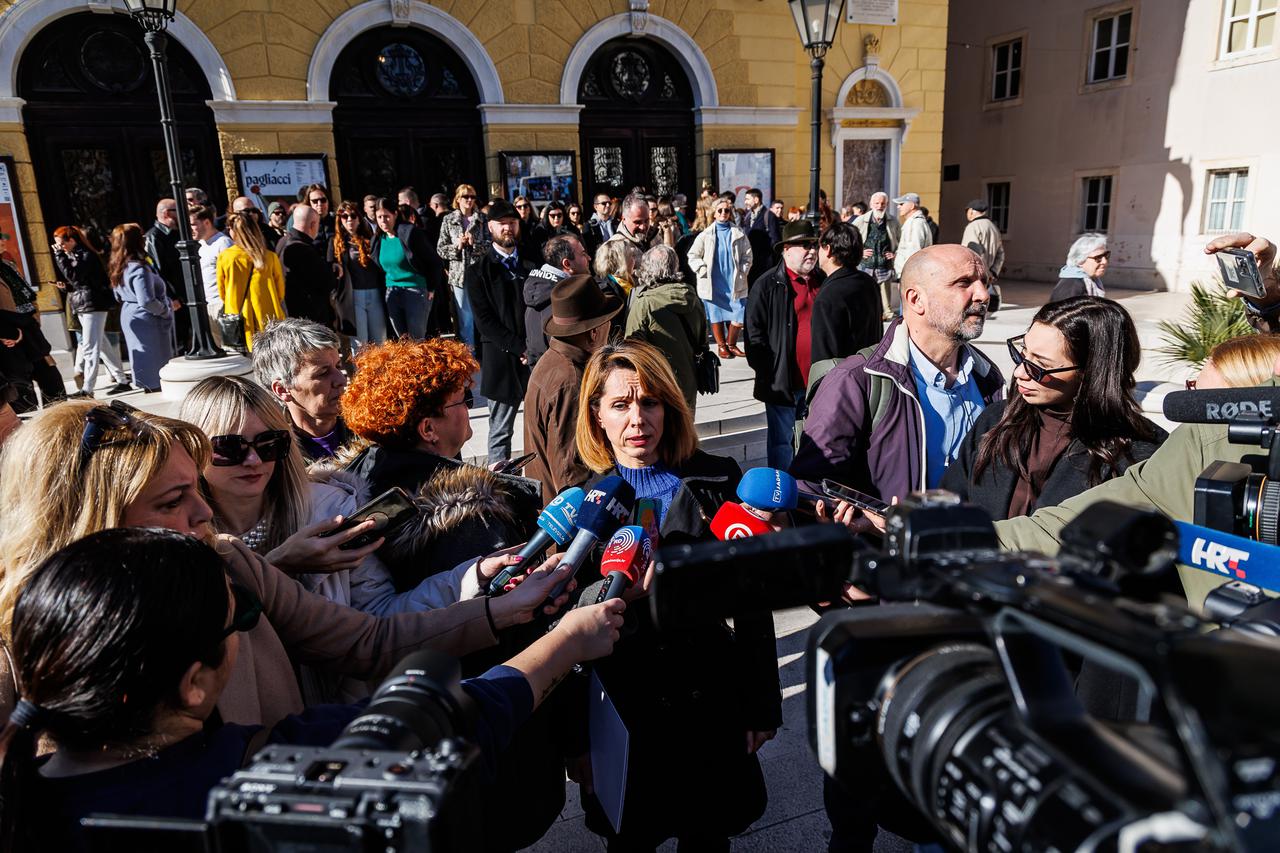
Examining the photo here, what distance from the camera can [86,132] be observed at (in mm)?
10414

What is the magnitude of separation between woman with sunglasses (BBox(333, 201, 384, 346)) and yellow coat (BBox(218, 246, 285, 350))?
3.86 feet

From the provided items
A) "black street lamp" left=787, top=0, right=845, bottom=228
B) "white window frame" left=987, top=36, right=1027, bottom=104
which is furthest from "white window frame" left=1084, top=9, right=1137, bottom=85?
"black street lamp" left=787, top=0, right=845, bottom=228

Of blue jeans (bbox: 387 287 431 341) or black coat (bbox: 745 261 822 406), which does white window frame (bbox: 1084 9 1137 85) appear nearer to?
black coat (bbox: 745 261 822 406)

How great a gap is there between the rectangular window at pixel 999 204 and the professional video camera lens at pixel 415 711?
833 inches

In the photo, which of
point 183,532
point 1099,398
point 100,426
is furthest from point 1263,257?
Result: point 100,426

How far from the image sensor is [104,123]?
1047 cm

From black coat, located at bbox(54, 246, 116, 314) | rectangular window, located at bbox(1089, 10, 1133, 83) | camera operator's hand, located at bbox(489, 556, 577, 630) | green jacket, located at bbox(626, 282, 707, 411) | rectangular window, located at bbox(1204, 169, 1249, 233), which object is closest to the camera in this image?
camera operator's hand, located at bbox(489, 556, 577, 630)

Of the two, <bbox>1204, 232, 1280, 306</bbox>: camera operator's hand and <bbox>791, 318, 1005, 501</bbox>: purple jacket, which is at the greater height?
<bbox>1204, 232, 1280, 306</bbox>: camera operator's hand

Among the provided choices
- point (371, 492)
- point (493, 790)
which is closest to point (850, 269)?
point (371, 492)

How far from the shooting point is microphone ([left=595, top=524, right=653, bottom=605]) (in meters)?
1.90

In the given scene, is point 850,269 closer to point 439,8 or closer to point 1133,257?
point 439,8

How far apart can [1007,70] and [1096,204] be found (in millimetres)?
4152

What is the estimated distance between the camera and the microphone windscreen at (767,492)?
2.03m

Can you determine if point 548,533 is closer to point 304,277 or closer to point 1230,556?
point 1230,556
